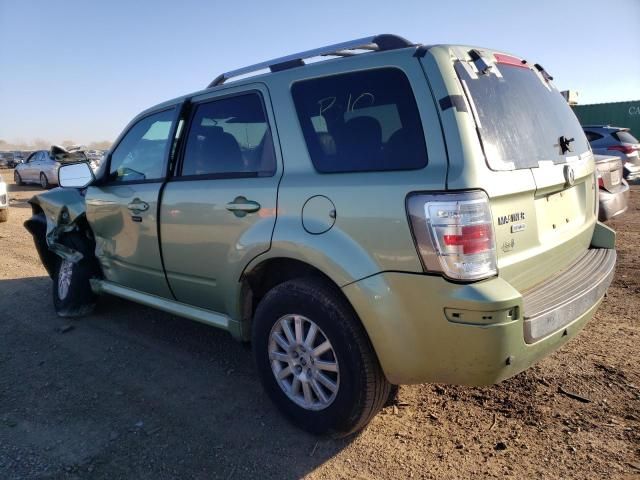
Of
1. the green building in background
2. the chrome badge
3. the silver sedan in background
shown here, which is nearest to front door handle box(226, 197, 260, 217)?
the chrome badge

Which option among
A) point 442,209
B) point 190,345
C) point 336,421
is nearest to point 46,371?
point 190,345

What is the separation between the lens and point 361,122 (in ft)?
8.40

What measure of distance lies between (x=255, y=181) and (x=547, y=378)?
7.59 feet

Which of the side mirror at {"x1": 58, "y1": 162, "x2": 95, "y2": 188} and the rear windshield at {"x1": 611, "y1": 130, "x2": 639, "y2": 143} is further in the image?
the rear windshield at {"x1": 611, "y1": 130, "x2": 639, "y2": 143}

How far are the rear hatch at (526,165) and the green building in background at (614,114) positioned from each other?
25.4 metres

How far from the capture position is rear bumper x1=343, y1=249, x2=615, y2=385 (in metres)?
2.13

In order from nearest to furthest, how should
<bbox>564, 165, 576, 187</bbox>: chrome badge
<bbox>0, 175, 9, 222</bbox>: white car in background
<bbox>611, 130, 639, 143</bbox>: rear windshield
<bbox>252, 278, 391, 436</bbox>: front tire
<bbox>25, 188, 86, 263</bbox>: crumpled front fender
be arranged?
<bbox>252, 278, 391, 436</bbox>: front tire
<bbox>564, 165, 576, 187</bbox>: chrome badge
<bbox>25, 188, 86, 263</bbox>: crumpled front fender
<bbox>0, 175, 9, 222</bbox>: white car in background
<bbox>611, 130, 639, 143</bbox>: rear windshield

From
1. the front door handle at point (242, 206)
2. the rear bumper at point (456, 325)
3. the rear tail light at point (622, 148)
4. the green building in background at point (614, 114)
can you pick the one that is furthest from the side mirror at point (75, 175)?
the green building in background at point (614, 114)

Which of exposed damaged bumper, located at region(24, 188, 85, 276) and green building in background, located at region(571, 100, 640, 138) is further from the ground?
exposed damaged bumper, located at region(24, 188, 85, 276)

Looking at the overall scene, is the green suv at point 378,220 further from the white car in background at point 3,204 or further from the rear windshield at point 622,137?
the rear windshield at point 622,137

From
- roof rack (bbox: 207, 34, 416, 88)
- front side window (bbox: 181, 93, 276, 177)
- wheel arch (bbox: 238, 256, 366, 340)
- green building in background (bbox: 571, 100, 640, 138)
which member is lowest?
green building in background (bbox: 571, 100, 640, 138)

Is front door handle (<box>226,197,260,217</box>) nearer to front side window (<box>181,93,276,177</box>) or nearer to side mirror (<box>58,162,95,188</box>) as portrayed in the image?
front side window (<box>181,93,276,177</box>)

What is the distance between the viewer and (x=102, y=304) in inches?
206

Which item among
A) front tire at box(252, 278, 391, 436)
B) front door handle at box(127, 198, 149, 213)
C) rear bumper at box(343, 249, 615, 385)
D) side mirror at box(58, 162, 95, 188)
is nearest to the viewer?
rear bumper at box(343, 249, 615, 385)
